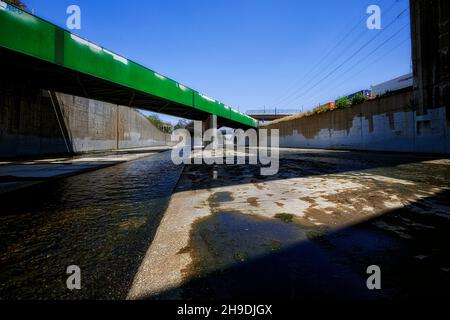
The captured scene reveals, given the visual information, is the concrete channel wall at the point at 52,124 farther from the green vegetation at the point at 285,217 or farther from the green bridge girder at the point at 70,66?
the green vegetation at the point at 285,217

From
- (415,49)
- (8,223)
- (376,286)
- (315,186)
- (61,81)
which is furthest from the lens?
(415,49)

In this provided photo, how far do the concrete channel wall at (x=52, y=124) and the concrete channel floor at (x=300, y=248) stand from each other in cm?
1225

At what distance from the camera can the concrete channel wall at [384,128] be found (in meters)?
11.5

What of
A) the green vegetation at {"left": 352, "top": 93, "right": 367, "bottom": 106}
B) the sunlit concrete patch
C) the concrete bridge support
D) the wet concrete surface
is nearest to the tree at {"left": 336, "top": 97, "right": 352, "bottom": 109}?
the green vegetation at {"left": 352, "top": 93, "right": 367, "bottom": 106}

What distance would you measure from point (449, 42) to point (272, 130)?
72.7 feet

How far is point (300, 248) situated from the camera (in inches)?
72.7

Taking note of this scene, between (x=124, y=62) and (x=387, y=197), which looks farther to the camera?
(x=124, y=62)

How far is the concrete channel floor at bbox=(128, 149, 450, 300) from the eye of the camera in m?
1.32

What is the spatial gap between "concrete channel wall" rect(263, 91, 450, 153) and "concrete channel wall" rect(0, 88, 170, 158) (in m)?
21.2

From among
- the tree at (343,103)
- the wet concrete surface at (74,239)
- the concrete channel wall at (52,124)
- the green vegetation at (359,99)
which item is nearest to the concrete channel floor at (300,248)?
the wet concrete surface at (74,239)
